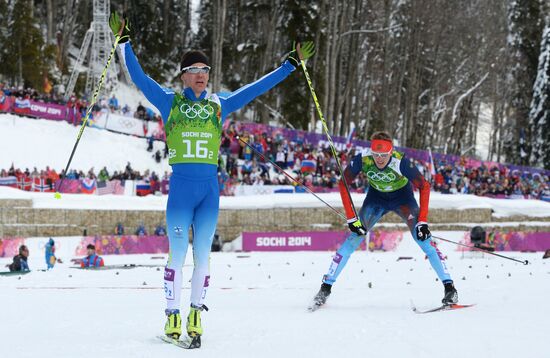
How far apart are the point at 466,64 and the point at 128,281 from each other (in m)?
47.4

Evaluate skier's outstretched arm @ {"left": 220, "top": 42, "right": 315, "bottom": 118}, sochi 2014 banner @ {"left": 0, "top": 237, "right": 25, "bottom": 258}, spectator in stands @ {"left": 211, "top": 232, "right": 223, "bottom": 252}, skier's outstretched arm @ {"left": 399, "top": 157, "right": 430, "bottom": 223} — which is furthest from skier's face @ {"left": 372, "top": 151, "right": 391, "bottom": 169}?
spectator in stands @ {"left": 211, "top": 232, "right": 223, "bottom": 252}

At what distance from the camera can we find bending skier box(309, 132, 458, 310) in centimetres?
761

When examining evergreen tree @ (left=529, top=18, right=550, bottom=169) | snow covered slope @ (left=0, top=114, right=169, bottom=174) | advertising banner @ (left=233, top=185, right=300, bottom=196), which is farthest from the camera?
evergreen tree @ (left=529, top=18, right=550, bottom=169)

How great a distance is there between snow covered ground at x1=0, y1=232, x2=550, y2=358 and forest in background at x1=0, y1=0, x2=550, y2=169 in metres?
24.3

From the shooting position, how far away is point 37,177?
2317cm

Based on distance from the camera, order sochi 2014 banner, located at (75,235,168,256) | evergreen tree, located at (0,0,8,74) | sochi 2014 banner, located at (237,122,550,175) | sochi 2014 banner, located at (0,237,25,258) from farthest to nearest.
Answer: evergreen tree, located at (0,0,8,74) < sochi 2014 banner, located at (237,122,550,175) < sochi 2014 banner, located at (75,235,168,256) < sochi 2014 banner, located at (0,237,25,258)

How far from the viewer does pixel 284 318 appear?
6.68m

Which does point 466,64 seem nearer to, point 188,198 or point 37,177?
point 37,177

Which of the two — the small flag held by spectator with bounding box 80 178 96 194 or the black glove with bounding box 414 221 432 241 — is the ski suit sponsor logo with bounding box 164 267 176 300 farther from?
the small flag held by spectator with bounding box 80 178 96 194

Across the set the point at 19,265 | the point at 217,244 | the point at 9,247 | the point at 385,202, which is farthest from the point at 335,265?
the point at 217,244

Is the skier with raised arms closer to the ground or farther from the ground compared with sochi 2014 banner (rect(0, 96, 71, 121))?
closer to the ground

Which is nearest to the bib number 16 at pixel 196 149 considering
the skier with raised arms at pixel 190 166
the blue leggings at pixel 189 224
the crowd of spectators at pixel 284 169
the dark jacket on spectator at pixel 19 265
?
the skier with raised arms at pixel 190 166

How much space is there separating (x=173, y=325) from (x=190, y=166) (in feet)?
4.06

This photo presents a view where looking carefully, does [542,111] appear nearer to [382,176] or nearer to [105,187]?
[105,187]
